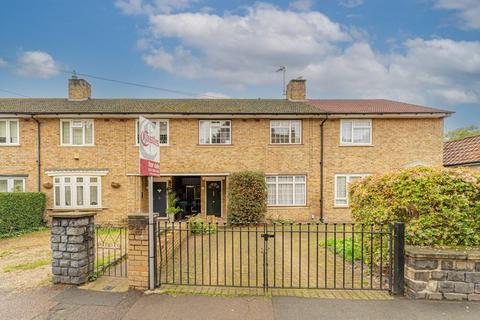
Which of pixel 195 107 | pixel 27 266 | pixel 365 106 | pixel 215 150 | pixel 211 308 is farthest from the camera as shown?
pixel 365 106

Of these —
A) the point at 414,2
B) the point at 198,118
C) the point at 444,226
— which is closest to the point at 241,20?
the point at 198,118

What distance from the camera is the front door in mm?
15211

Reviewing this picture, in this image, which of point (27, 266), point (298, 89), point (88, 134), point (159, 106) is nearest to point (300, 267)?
point (27, 266)

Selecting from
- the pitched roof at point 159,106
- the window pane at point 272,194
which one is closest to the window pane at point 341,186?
the window pane at point 272,194

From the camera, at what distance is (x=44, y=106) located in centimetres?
1438

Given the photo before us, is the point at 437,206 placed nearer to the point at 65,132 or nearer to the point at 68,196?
the point at 68,196

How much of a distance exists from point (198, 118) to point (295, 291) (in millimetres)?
10363

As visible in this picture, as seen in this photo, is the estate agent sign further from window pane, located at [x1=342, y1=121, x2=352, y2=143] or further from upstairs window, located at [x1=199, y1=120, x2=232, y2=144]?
window pane, located at [x1=342, y1=121, x2=352, y2=143]

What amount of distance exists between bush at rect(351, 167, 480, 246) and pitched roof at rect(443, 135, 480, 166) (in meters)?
7.87

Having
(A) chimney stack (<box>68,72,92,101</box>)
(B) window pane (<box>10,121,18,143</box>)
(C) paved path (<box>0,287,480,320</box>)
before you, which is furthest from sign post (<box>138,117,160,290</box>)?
(A) chimney stack (<box>68,72,92,101</box>)

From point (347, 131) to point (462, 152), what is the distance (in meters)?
5.08

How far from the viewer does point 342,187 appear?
1402 cm

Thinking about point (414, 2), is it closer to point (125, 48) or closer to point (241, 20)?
point (241, 20)

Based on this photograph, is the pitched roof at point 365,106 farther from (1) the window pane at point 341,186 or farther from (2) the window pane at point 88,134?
(2) the window pane at point 88,134
